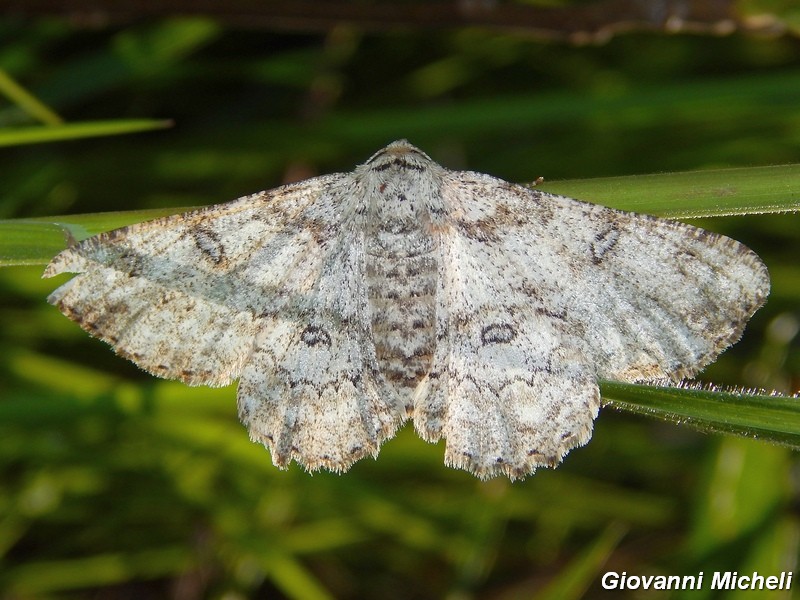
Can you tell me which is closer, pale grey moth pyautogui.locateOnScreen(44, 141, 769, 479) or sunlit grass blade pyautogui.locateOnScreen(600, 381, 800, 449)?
sunlit grass blade pyautogui.locateOnScreen(600, 381, 800, 449)

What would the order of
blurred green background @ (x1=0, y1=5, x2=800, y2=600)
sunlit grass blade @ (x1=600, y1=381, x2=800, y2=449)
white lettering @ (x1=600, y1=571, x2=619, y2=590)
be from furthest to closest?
1. white lettering @ (x1=600, y1=571, x2=619, y2=590)
2. blurred green background @ (x1=0, y1=5, x2=800, y2=600)
3. sunlit grass blade @ (x1=600, y1=381, x2=800, y2=449)

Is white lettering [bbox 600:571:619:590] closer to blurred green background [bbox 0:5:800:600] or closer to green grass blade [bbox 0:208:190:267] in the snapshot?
blurred green background [bbox 0:5:800:600]

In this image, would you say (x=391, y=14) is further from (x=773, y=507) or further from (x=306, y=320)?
(x=773, y=507)

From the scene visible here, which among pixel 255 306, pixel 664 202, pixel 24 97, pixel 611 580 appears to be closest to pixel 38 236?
pixel 255 306

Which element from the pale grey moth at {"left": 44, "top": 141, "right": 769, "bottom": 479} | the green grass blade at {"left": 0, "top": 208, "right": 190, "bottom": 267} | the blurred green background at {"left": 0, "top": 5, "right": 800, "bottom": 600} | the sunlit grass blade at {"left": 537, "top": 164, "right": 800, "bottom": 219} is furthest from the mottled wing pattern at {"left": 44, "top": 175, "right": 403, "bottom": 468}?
the blurred green background at {"left": 0, "top": 5, "right": 800, "bottom": 600}

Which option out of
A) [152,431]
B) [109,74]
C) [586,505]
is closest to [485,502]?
[586,505]

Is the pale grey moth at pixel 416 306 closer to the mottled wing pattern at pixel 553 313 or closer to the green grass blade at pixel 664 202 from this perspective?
the mottled wing pattern at pixel 553 313
